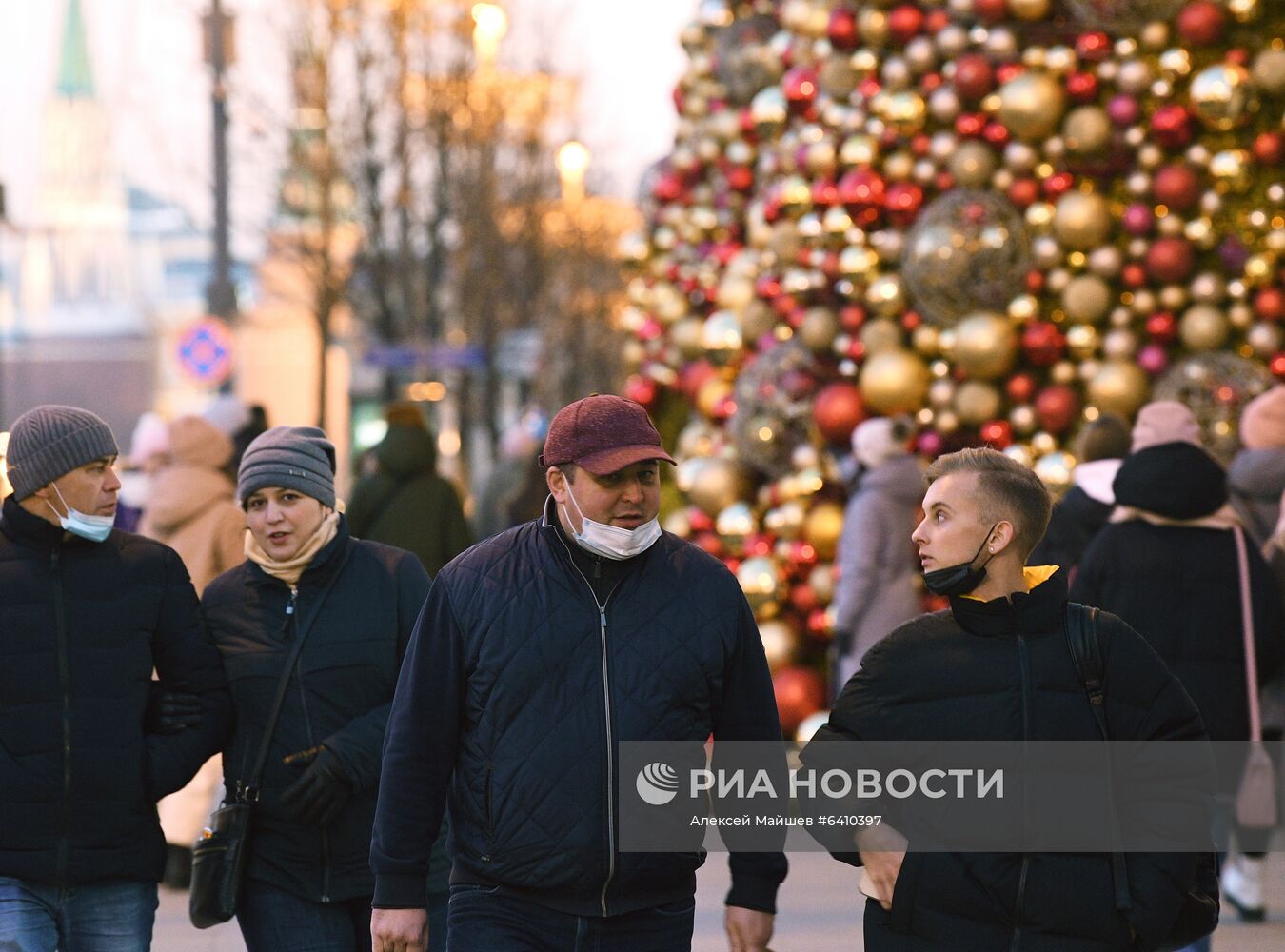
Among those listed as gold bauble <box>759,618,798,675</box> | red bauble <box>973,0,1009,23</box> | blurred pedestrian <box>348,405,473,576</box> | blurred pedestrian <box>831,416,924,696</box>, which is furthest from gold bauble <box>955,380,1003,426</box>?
blurred pedestrian <box>348,405,473,576</box>

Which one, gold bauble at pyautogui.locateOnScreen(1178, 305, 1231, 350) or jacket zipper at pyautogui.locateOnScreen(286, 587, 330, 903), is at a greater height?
gold bauble at pyautogui.locateOnScreen(1178, 305, 1231, 350)

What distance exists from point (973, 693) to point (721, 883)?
18.9 feet

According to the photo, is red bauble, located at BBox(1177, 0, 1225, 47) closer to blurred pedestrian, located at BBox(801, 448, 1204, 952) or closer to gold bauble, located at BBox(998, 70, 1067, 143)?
gold bauble, located at BBox(998, 70, 1067, 143)

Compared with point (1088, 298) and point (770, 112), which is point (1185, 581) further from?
point (770, 112)

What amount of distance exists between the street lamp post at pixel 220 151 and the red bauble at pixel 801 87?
9.54 m

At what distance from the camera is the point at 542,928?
13.6 feet

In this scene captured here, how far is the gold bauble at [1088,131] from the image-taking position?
9992mm

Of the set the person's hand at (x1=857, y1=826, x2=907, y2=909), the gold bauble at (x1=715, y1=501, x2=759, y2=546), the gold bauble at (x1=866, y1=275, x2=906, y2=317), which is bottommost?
the gold bauble at (x1=715, y1=501, x2=759, y2=546)

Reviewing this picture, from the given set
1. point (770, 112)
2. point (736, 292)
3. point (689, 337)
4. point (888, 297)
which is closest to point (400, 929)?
point (888, 297)

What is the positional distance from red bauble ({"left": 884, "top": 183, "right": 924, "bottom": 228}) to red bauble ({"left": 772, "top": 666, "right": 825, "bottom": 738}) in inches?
100

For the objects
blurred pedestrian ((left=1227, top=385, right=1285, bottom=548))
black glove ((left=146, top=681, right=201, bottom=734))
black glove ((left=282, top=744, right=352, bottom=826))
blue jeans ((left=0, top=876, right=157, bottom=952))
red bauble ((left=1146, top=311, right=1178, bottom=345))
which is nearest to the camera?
blue jeans ((left=0, top=876, right=157, bottom=952))

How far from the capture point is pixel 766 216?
11961 mm

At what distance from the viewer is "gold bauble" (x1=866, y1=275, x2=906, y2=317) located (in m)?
10.9

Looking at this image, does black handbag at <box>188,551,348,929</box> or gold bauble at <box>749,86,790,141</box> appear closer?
black handbag at <box>188,551,348,929</box>
